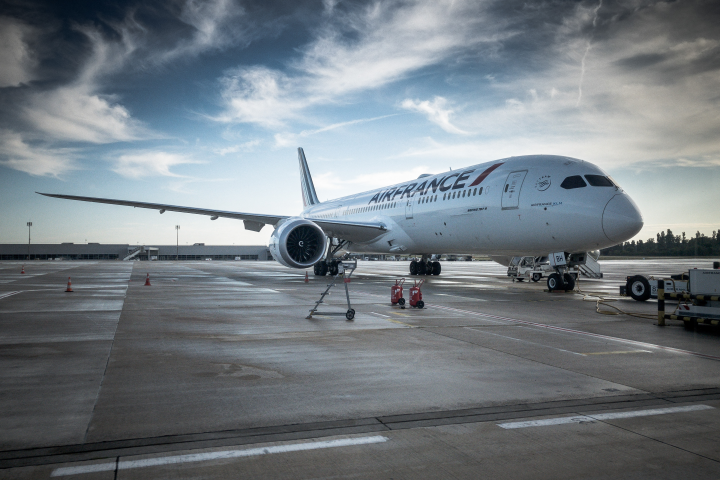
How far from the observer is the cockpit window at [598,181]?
1341cm

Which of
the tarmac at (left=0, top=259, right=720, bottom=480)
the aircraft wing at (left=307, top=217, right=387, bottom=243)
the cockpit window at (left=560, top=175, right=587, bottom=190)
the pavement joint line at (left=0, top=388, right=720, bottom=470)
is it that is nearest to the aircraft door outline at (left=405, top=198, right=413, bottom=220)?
the aircraft wing at (left=307, top=217, right=387, bottom=243)

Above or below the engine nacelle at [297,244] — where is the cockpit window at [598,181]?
above

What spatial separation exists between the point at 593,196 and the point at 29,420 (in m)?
13.0

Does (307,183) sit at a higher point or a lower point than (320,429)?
higher

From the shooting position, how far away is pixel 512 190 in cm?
1505

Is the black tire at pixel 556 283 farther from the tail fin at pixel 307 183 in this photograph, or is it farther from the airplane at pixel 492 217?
the tail fin at pixel 307 183

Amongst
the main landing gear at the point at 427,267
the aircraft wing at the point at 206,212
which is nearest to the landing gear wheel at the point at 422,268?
the main landing gear at the point at 427,267

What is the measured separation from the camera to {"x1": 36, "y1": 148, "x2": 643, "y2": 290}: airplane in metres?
13.2

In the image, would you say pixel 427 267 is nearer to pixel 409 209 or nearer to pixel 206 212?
pixel 409 209

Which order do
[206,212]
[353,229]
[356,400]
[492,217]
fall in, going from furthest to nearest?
[353,229], [206,212], [492,217], [356,400]

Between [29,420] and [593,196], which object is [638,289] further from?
[29,420]

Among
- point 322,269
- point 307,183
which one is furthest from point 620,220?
point 307,183

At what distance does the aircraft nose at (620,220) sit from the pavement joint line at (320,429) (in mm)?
9006

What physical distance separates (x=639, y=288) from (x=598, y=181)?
9.84 ft
